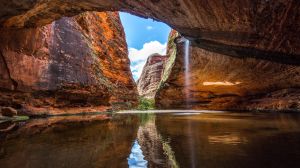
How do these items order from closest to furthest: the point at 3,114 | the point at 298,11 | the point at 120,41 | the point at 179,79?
1. the point at 298,11
2. the point at 3,114
3. the point at 179,79
4. the point at 120,41

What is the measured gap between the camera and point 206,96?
66.9 feet

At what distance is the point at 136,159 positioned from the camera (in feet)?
7.46

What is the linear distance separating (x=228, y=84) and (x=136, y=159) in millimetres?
15861

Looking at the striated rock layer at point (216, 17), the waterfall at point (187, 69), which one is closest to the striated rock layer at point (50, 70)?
the striated rock layer at point (216, 17)

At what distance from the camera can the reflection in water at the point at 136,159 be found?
2.06 meters

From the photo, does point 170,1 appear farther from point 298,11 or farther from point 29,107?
point 29,107

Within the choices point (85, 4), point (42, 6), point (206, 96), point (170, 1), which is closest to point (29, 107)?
point (42, 6)

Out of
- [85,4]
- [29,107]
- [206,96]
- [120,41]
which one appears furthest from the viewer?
[120,41]

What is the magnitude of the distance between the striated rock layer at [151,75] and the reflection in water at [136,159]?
1464 inches

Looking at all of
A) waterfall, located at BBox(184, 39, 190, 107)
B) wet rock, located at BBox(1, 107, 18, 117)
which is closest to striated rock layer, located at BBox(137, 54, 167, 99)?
waterfall, located at BBox(184, 39, 190, 107)

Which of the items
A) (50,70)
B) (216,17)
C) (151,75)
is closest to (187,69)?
(50,70)

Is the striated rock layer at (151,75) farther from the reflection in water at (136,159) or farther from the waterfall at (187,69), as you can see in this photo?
the reflection in water at (136,159)

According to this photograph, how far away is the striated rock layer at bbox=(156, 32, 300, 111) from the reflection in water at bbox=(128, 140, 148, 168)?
27.1 feet

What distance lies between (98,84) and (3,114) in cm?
653
